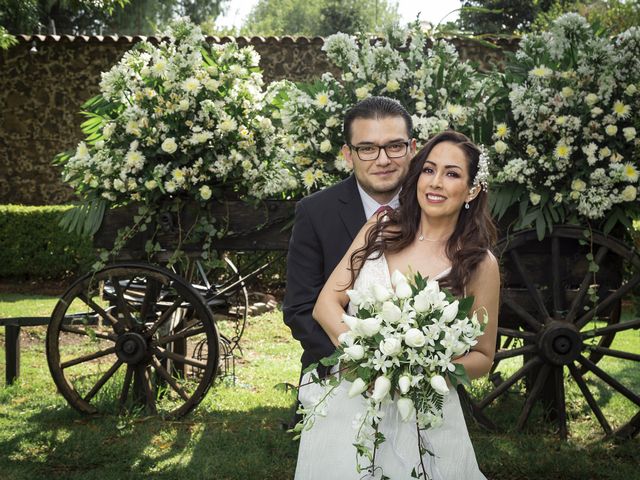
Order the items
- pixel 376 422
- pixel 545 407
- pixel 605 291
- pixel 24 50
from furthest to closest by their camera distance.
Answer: pixel 24 50 → pixel 545 407 → pixel 605 291 → pixel 376 422

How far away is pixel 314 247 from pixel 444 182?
31.7 inches

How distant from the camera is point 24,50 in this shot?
13.6 meters

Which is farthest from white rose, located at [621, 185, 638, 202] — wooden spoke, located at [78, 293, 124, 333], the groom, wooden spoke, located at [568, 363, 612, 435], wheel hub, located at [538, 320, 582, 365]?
wooden spoke, located at [78, 293, 124, 333]

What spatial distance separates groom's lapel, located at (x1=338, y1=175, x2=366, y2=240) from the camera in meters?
3.42

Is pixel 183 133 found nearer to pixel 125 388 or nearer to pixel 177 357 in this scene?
pixel 177 357

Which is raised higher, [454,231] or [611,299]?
[454,231]

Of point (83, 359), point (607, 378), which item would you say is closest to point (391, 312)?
point (607, 378)

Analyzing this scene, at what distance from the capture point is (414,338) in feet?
7.48

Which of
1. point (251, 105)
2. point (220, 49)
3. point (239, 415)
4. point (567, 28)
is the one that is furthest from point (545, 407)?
point (220, 49)

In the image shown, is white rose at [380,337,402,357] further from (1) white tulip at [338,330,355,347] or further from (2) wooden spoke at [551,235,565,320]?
(2) wooden spoke at [551,235,565,320]

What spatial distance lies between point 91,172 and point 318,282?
7.55 feet

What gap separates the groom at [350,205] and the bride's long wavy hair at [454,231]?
37cm

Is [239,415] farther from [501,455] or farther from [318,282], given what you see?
[318,282]

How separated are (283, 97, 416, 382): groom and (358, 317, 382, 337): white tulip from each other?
90 cm
